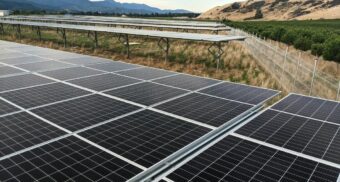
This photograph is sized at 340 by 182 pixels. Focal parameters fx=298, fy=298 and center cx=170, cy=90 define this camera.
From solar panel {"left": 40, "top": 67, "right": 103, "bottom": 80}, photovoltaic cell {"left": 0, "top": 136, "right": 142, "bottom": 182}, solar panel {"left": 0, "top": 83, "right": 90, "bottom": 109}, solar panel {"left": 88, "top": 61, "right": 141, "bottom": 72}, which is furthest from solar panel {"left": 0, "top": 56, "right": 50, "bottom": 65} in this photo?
photovoltaic cell {"left": 0, "top": 136, "right": 142, "bottom": 182}

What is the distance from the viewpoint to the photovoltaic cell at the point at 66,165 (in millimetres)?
5621

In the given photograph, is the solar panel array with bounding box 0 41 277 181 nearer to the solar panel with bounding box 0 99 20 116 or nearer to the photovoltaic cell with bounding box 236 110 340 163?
the solar panel with bounding box 0 99 20 116

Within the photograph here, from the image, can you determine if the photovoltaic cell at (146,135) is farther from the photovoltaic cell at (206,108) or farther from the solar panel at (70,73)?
the solar panel at (70,73)

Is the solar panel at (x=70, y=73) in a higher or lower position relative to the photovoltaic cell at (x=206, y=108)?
higher

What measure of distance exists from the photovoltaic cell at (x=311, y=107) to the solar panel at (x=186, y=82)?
3.41 m

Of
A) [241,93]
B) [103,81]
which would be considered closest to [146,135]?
[241,93]

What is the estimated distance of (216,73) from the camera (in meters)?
27.7

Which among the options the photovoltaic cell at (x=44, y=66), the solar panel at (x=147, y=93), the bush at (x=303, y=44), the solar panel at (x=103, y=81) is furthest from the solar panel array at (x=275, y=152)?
the bush at (x=303, y=44)

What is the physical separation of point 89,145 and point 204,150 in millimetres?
2718

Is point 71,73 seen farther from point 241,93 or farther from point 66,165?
point 66,165

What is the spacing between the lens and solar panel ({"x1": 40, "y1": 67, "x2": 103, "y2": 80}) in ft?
45.0

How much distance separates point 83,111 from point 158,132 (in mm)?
2732

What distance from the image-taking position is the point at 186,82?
13422 mm

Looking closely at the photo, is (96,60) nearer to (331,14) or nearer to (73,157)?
(73,157)
